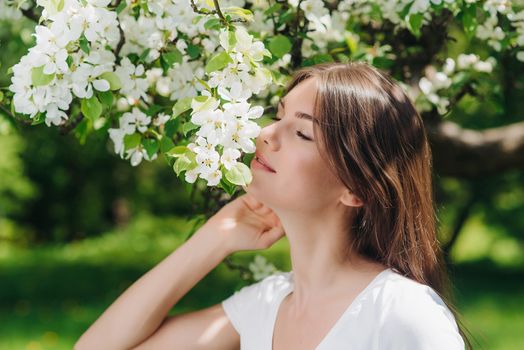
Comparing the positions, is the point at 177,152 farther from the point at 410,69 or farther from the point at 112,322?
the point at 410,69

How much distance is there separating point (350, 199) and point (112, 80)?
2.20 ft

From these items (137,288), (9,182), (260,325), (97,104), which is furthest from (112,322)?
(9,182)

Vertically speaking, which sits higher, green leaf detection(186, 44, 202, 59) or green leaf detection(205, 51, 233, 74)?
green leaf detection(205, 51, 233, 74)

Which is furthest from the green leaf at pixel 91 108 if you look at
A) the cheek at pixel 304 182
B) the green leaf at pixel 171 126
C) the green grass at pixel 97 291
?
the green grass at pixel 97 291

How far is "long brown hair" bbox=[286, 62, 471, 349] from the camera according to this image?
1966mm

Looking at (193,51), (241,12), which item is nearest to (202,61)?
(193,51)

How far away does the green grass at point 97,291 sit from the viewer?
→ 6.71 m

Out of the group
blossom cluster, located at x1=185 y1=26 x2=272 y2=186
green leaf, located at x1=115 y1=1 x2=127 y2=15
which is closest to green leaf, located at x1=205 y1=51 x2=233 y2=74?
blossom cluster, located at x1=185 y1=26 x2=272 y2=186

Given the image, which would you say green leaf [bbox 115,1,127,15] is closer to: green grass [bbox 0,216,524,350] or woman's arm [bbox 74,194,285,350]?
woman's arm [bbox 74,194,285,350]

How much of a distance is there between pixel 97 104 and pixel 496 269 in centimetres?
986

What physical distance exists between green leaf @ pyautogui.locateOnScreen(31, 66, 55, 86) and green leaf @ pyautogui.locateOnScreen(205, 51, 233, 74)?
0.36 meters

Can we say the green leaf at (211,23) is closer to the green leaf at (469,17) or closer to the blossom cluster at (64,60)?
the blossom cluster at (64,60)

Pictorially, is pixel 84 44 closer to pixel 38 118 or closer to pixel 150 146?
pixel 38 118

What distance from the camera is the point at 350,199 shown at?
2.05 metres
